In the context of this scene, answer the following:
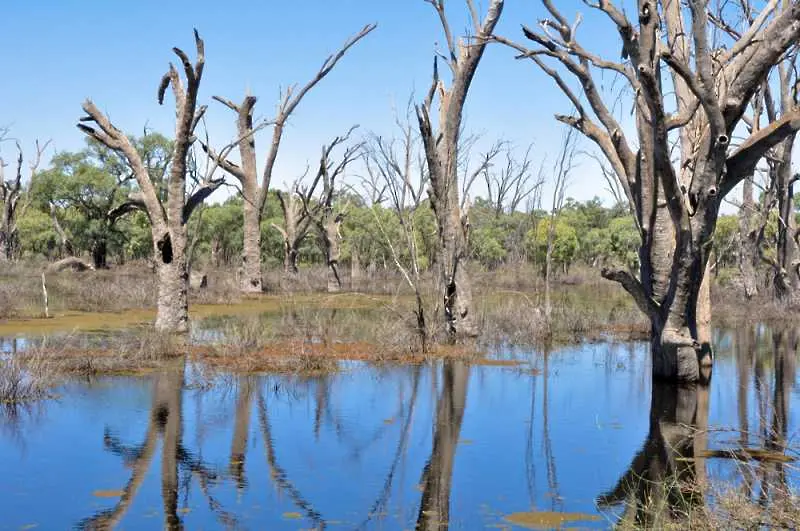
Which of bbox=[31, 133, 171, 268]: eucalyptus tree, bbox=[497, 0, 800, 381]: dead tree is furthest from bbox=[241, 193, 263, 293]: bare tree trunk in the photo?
bbox=[497, 0, 800, 381]: dead tree

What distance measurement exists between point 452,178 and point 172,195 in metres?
5.59

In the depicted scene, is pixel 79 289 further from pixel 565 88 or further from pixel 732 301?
pixel 732 301

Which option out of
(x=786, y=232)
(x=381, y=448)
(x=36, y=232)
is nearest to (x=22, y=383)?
(x=381, y=448)

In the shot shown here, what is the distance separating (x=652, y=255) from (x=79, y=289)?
18907 mm

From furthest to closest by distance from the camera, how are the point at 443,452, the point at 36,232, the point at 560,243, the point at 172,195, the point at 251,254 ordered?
the point at 560,243, the point at 36,232, the point at 251,254, the point at 172,195, the point at 443,452

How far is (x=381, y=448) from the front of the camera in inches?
378

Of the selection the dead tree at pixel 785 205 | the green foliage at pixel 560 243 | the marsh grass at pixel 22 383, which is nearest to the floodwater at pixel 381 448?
the marsh grass at pixel 22 383

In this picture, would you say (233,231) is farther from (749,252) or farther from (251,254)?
(749,252)

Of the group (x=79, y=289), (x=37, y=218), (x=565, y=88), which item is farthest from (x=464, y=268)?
(x=37, y=218)

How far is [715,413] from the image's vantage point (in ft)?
38.4

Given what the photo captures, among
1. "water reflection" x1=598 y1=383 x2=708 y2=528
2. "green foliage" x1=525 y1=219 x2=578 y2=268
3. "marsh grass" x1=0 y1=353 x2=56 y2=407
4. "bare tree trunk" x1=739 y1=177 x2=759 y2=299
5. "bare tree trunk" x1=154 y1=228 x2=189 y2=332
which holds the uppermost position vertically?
"green foliage" x1=525 y1=219 x2=578 y2=268

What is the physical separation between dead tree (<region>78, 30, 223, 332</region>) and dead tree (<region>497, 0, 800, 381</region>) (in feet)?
24.0

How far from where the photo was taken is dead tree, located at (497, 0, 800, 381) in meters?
11.7

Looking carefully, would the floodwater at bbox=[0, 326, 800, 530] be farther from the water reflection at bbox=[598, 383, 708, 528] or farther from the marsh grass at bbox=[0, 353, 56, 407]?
the marsh grass at bbox=[0, 353, 56, 407]
